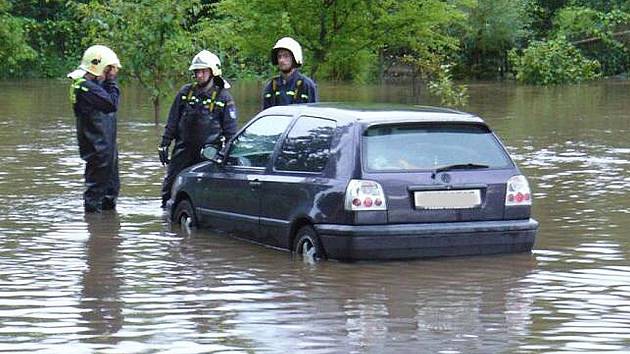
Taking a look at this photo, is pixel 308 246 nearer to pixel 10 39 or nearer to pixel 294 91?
pixel 294 91

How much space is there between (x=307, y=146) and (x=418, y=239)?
4.18 ft

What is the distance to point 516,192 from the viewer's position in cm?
1048

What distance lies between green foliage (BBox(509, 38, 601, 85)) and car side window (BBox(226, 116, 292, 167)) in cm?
4473

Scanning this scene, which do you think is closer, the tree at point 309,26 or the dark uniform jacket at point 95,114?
the dark uniform jacket at point 95,114

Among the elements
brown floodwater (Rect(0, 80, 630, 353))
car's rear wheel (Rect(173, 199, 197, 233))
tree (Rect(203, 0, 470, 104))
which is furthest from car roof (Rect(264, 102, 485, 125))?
tree (Rect(203, 0, 470, 104))

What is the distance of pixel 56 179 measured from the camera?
17375 millimetres

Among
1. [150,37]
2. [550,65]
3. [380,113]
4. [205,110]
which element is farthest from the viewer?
[550,65]

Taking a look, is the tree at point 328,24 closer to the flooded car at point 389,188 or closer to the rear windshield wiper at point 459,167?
the flooded car at point 389,188

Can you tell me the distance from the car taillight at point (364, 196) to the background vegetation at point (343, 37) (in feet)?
47.0

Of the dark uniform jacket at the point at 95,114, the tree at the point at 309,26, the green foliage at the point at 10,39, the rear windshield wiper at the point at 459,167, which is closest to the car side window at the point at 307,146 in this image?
the rear windshield wiper at the point at 459,167

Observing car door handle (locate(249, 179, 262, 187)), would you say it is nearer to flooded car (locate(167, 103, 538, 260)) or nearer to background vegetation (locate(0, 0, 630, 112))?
flooded car (locate(167, 103, 538, 260))

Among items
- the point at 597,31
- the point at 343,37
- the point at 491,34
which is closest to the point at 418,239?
the point at 343,37

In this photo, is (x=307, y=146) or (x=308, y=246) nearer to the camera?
(x=308, y=246)

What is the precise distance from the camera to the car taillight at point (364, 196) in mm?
9992
